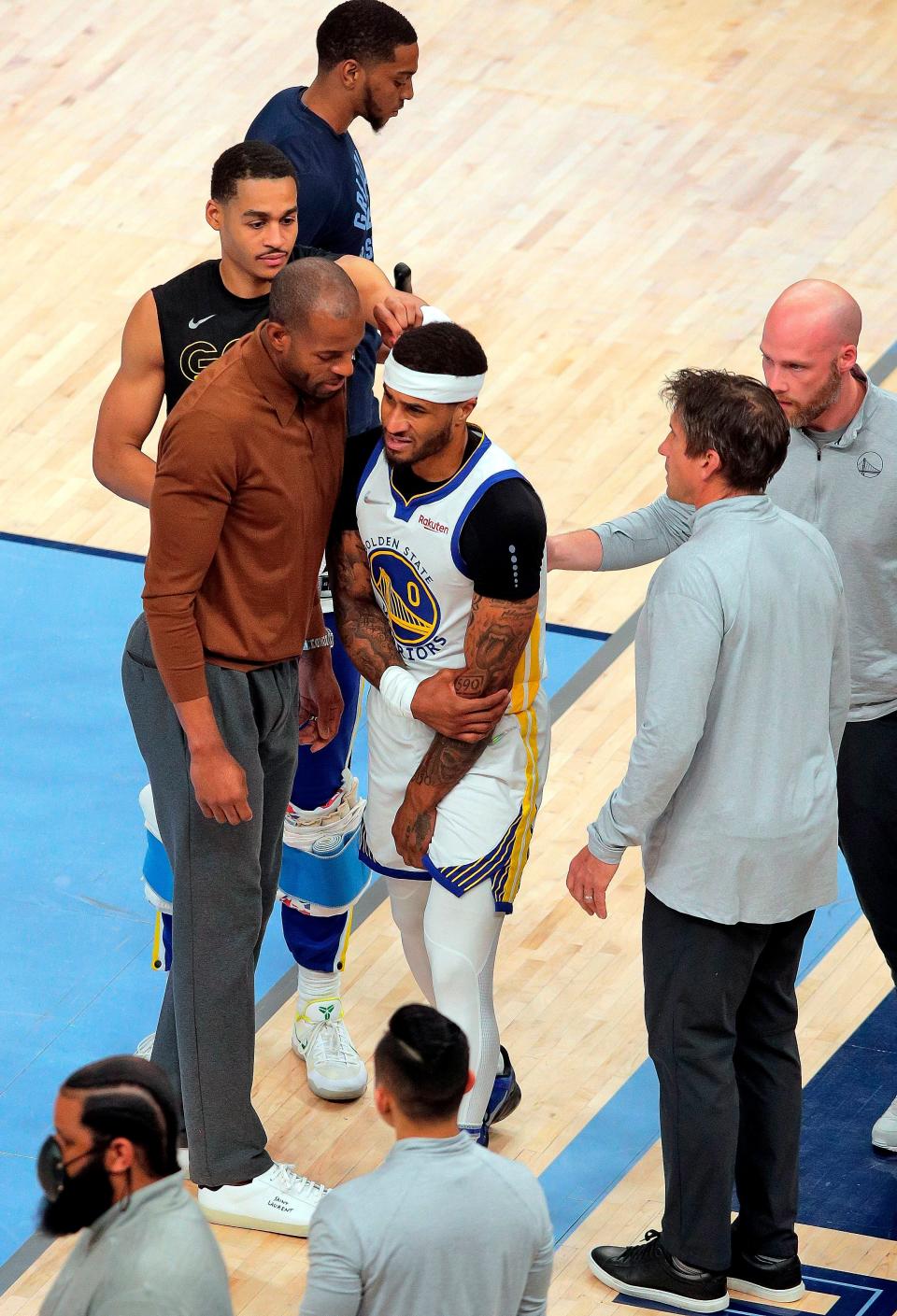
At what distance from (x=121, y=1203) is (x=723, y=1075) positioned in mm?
1732

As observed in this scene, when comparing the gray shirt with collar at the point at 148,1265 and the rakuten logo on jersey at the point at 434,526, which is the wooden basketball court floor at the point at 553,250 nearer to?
the rakuten logo on jersey at the point at 434,526

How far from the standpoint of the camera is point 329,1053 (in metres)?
5.28

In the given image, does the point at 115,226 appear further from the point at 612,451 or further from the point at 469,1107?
the point at 469,1107

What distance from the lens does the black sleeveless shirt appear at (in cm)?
471

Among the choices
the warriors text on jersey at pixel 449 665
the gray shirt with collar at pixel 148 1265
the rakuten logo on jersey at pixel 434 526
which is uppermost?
the gray shirt with collar at pixel 148 1265

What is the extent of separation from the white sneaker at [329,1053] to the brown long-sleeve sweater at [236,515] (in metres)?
1.18

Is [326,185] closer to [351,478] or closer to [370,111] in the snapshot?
[370,111]

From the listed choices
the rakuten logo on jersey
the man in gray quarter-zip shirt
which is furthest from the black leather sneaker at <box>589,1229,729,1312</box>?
the rakuten logo on jersey

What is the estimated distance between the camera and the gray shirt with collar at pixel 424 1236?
10.2 feet

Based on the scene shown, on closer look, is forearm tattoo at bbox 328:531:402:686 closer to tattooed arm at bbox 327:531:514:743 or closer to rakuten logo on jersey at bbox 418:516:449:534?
tattooed arm at bbox 327:531:514:743

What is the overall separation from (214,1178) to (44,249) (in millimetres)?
5623

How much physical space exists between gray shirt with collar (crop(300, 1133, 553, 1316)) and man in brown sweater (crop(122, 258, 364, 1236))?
1.43m

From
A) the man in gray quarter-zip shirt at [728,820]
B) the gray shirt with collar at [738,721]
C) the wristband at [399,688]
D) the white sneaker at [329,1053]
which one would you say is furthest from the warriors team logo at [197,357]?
the white sneaker at [329,1053]

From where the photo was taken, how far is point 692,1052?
4.36 meters
